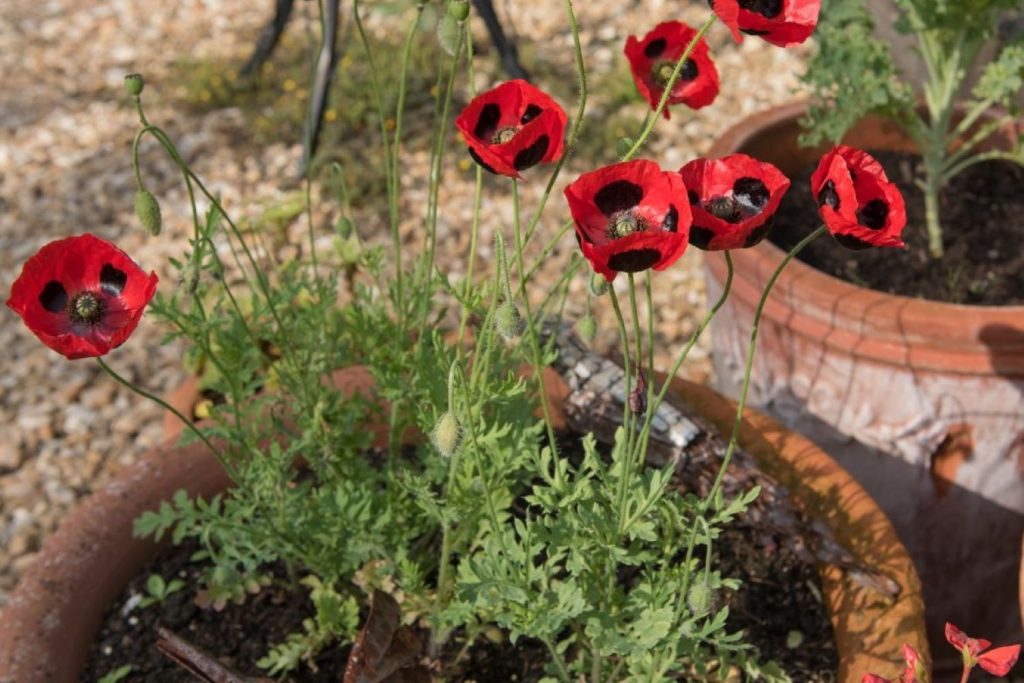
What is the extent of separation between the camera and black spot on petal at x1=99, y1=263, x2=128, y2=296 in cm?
150

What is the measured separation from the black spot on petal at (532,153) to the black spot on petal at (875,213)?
0.35 meters

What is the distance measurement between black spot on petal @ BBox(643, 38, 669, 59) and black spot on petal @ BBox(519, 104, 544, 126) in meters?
0.27

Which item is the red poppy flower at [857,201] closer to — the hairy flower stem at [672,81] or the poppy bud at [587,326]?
the hairy flower stem at [672,81]

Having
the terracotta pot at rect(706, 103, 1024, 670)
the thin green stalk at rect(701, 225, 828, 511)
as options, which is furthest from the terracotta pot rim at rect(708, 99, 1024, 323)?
the thin green stalk at rect(701, 225, 828, 511)

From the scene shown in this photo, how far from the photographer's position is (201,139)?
13.8ft

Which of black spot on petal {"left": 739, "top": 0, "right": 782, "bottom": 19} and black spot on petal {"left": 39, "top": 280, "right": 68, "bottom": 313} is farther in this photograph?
black spot on petal {"left": 39, "top": 280, "right": 68, "bottom": 313}

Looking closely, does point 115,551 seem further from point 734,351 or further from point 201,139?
point 201,139

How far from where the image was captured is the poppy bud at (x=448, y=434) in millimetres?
1396

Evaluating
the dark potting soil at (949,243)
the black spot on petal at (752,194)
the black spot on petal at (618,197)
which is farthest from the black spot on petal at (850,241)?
the dark potting soil at (949,243)

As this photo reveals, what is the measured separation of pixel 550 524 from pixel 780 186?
1.79 feet

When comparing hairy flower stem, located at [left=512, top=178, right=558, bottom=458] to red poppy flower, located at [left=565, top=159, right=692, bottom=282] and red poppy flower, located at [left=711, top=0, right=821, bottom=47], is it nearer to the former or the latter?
red poppy flower, located at [left=565, top=159, right=692, bottom=282]

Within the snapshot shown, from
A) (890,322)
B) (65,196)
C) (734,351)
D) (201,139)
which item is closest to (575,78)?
(201,139)

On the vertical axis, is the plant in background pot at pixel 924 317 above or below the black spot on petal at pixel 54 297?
below

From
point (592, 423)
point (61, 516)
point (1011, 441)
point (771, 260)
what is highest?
point (771, 260)
